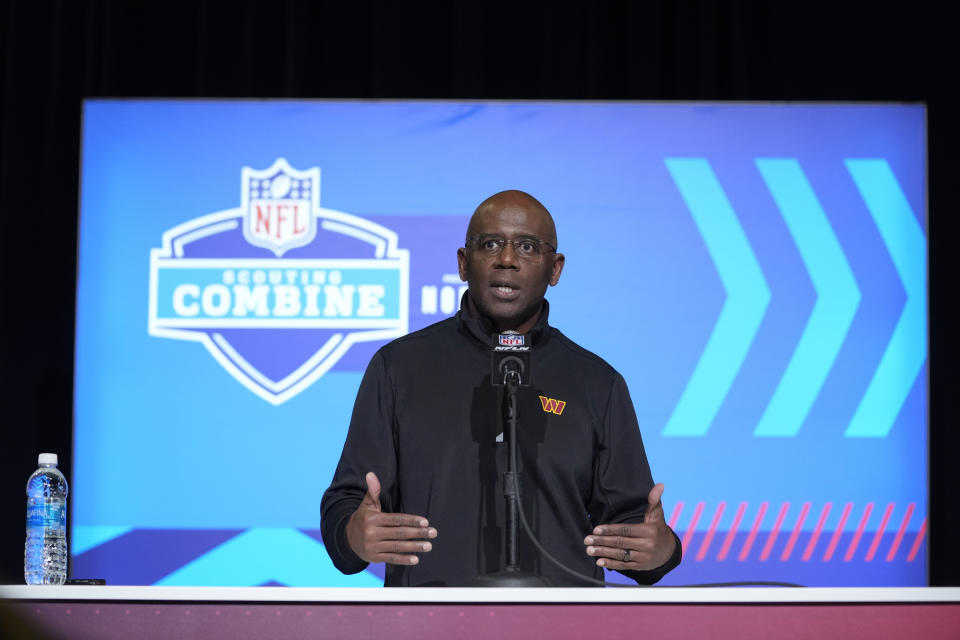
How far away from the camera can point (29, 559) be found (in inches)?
96.3

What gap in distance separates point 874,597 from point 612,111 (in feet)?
8.84

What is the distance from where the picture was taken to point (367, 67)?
169 inches

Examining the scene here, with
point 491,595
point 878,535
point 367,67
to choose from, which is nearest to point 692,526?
point 878,535

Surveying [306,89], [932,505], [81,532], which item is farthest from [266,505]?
[932,505]

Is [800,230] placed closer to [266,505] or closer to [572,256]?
[572,256]

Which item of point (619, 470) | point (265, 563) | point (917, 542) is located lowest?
point (265, 563)

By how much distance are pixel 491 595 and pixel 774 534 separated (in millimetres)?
2527

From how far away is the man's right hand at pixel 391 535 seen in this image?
1.78m

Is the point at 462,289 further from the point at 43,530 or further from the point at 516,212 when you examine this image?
the point at 43,530

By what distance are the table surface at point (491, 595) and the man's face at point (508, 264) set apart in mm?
1006

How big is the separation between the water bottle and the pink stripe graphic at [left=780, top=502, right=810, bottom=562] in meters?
2.32

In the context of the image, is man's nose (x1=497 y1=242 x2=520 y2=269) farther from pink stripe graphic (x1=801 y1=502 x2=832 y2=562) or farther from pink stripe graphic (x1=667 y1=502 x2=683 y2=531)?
pink stripe graphic (x1=801 y1=502 x2=832 y2=562)

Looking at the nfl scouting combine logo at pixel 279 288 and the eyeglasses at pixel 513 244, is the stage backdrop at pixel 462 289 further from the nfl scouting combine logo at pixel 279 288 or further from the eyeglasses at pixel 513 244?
the eyeglasses at pixel 513 244

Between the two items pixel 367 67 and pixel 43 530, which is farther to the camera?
pixel 367 67
